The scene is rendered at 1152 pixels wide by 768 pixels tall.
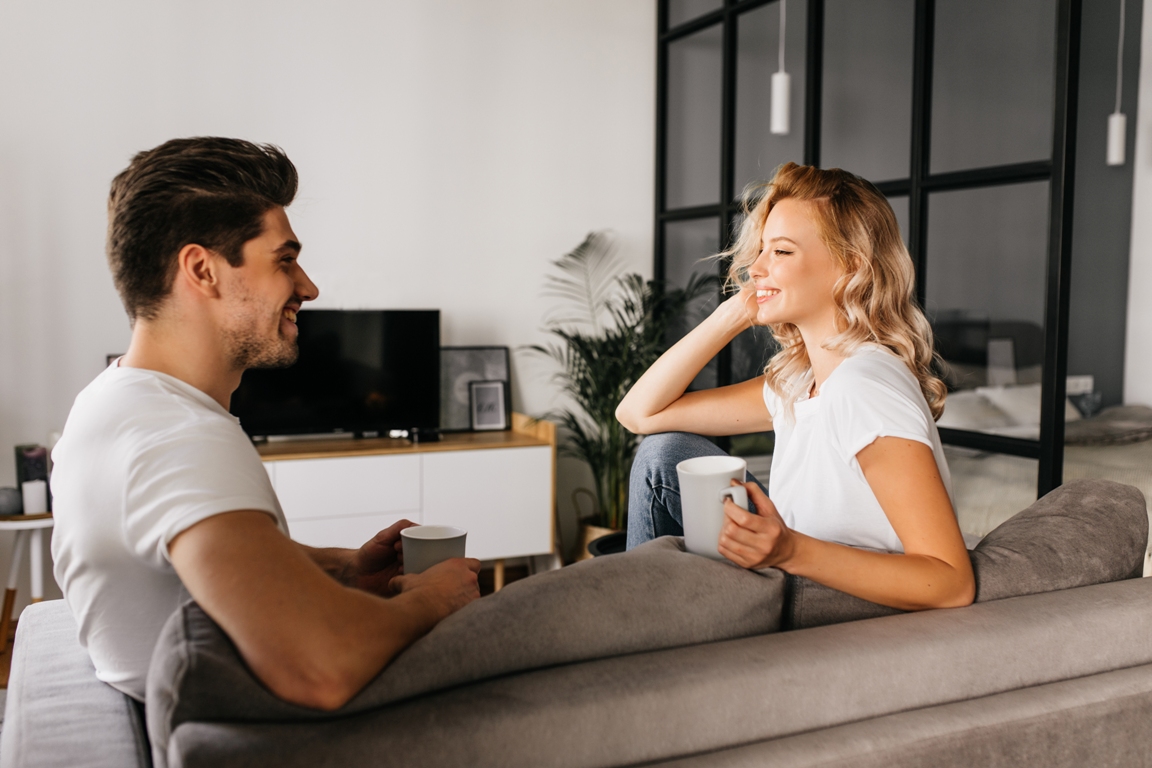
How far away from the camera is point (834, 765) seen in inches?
35.1

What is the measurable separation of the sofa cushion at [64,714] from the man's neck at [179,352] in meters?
0.36

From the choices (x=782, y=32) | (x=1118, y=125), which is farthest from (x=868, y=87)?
(x=1118, y=125)

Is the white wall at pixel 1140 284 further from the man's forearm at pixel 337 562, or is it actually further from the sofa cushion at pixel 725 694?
the man's forearm at pixel 337 562

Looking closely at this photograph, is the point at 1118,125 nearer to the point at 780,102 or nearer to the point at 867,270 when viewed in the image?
the point at 780,102

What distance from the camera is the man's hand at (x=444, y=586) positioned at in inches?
38.1

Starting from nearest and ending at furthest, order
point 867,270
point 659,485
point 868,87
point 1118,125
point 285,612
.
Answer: point 285,612
point 867,270
point 659,485
point 1118,125
point 868,87

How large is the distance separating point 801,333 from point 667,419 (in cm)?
37

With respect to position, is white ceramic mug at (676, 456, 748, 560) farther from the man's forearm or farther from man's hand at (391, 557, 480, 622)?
the man's forearm

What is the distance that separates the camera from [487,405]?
412 cm

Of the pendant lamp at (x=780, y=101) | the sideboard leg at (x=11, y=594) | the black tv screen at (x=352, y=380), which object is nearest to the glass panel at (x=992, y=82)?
the pendant lamp at (x=780, y=101)

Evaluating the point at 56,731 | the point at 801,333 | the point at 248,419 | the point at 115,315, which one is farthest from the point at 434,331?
the point at 56,731

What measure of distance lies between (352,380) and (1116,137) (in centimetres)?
281

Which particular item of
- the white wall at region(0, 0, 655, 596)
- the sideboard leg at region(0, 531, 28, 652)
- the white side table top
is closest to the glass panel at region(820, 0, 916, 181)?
the white wall at region(0, 0, 655, 596)

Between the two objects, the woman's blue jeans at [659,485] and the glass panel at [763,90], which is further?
the glass panel at [763,90]
